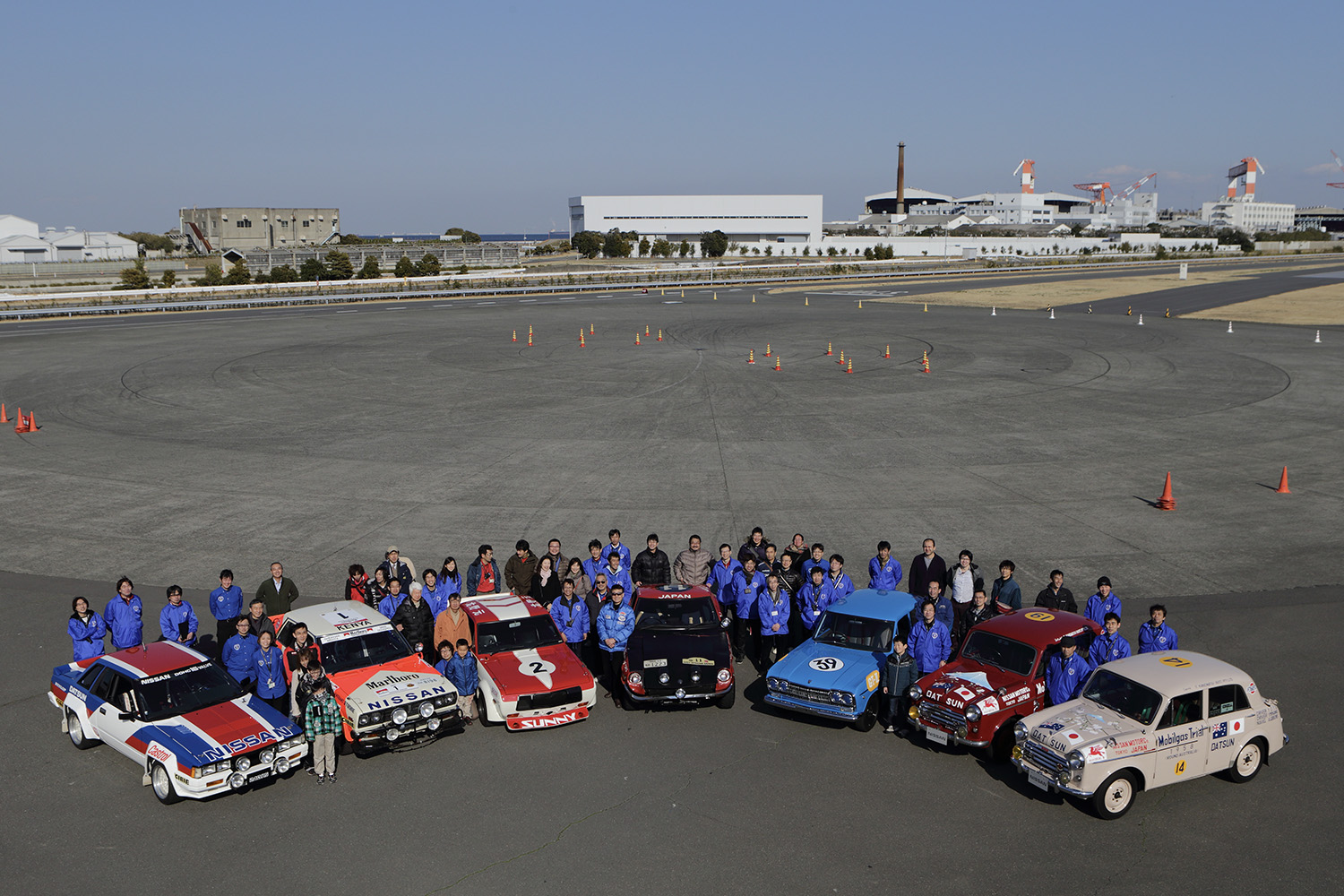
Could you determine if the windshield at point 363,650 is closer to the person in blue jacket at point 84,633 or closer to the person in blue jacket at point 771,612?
the person in blue jacket at point 84,633

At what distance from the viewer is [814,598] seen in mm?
14406

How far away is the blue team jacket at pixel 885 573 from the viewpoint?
14.9m

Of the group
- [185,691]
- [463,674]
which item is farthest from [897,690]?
[185,691]

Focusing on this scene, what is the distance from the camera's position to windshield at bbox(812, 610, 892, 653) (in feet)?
42.9

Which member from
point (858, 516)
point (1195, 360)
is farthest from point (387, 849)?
point (1195, 360)

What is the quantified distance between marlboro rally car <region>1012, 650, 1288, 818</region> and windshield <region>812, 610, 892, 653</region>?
2503 mm

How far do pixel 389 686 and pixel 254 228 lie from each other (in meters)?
178

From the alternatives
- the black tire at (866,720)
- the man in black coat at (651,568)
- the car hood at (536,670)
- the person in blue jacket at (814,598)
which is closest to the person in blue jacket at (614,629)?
the car hood at (536,670)

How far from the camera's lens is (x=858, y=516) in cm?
2094

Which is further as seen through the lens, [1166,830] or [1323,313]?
[1323,313]

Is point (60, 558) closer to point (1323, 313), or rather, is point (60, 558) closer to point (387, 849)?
point (387, 849)

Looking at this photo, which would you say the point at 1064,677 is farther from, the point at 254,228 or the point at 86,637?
the point at 254,228

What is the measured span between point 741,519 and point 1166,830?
11.6 m

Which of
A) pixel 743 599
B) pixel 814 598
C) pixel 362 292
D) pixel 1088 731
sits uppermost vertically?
pixel 362 292
